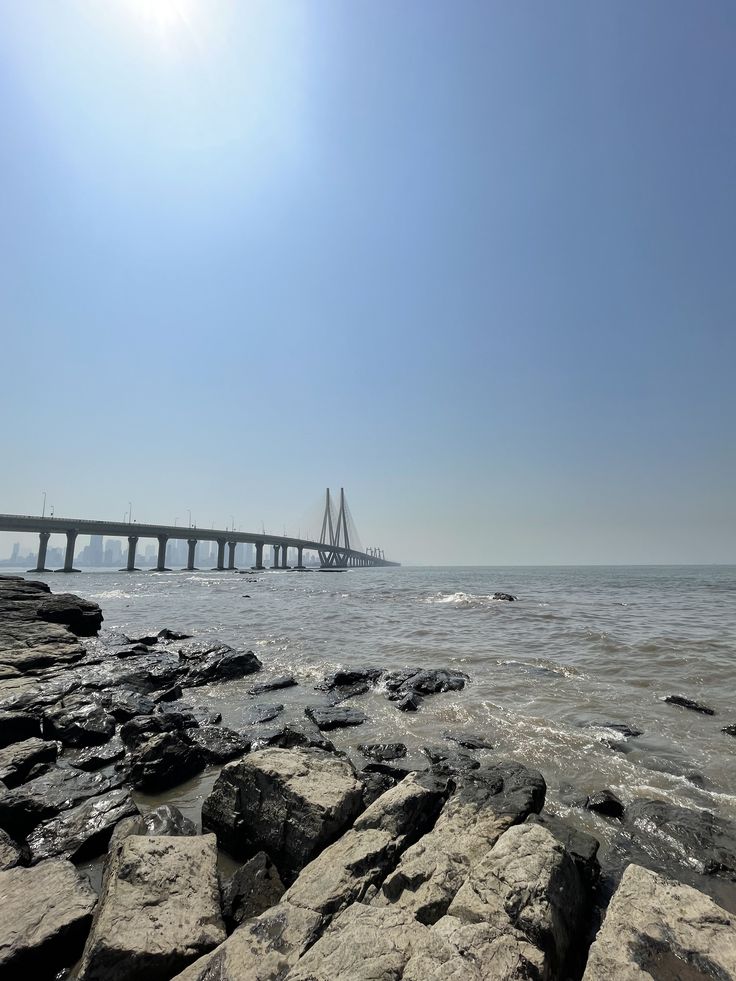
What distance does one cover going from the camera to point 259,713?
945 centimetres

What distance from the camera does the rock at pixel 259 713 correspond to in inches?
356

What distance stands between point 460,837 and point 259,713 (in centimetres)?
631

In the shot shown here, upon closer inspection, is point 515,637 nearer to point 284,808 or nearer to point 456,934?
point 284,808

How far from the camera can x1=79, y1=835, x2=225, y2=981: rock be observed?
304 centimetres

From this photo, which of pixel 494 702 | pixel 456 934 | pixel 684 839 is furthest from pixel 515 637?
pixel 456 934

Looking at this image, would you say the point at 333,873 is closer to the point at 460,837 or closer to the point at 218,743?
the point at 460,837

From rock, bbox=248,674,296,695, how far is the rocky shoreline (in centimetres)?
348

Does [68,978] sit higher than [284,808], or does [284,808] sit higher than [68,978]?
[284,808]

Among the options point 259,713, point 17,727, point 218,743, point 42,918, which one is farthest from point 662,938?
point 17,727

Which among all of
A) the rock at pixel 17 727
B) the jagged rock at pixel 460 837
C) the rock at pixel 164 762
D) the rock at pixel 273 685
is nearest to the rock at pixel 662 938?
the jagged rock at pixel 460 837

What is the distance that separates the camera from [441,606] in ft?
97.6

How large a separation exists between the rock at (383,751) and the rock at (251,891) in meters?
3.30

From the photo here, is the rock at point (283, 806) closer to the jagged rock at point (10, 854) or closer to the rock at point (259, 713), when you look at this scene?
the jagged rock at point (10, 854)

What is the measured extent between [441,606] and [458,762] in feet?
77.2
